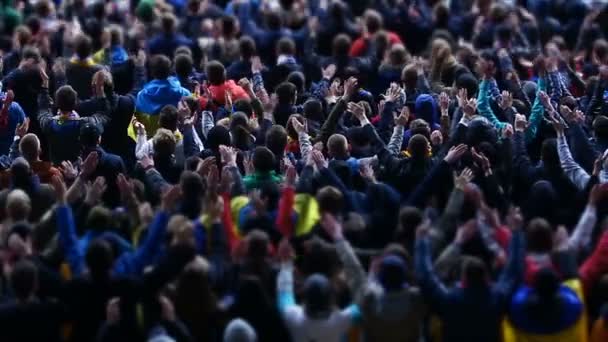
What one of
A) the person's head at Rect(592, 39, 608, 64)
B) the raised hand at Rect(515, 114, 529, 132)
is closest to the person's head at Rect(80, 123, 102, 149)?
the raised hand at Rect(515, 114, 529, 132)

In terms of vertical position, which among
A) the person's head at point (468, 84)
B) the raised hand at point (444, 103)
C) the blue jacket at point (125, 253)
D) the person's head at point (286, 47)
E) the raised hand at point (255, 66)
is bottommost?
the person's head at point (286, 47)

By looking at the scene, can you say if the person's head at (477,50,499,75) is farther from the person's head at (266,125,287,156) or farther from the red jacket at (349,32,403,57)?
the person's head at (266,125,287,156)

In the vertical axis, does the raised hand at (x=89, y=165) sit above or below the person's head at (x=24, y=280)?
below

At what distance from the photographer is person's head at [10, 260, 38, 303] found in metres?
13.5

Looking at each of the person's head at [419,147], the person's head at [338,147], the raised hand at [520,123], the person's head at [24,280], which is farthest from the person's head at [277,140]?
the person's head at [24,280]

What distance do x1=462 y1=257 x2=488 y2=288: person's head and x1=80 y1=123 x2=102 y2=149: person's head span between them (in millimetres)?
5016

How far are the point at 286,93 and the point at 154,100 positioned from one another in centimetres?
156

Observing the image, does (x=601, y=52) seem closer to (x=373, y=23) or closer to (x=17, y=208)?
(x=373, y=23)

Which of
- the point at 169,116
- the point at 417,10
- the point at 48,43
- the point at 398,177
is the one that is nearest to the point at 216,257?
the point at 398,177

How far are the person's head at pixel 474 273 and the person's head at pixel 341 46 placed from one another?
27.2ft

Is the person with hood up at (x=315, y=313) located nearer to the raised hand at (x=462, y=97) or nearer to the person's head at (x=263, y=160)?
the person's head at (x=263, y=160)

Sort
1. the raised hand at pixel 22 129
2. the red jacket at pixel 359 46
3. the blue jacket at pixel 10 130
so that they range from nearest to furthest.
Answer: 1. the raised hand at pixel 22 129
2. the blue jacket at pixel 10 130
3. the red jacket at pixel 359 46

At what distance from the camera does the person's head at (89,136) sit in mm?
17391

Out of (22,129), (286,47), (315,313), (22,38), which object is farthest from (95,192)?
(22,38)
